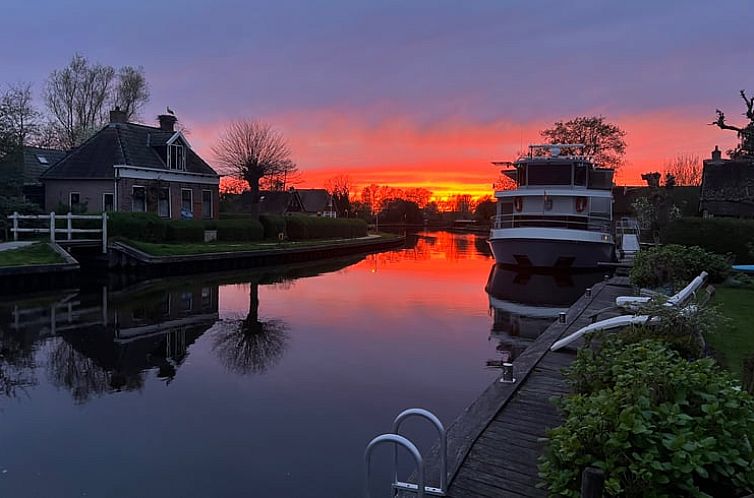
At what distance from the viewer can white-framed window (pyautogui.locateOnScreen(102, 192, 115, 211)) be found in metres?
28.7

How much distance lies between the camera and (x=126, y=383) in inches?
334

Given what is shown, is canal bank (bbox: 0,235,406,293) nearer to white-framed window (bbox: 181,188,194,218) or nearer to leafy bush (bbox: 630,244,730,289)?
white-framed window (bbox: 181,188,194,218)

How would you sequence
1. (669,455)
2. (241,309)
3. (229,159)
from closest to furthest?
(669,455) → (241,309) → (229,159)

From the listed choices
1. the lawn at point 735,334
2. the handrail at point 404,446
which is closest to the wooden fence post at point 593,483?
the handrail at point 404,446

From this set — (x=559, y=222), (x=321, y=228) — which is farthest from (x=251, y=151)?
(x=559, y=222)

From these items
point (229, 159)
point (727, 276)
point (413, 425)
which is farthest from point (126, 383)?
point (229, 159)

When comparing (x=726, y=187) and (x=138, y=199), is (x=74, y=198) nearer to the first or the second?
(x=138, y=199)

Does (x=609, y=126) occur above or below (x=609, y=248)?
above

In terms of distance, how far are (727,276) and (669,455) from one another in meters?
12.9

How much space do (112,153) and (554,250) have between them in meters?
22.1

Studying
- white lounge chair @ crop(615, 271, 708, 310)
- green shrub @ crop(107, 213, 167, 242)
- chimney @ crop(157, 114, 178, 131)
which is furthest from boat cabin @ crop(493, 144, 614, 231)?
chimney @ crop(157, 114, 178, 131)

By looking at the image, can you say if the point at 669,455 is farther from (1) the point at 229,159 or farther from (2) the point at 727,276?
(1) the point at 229,159

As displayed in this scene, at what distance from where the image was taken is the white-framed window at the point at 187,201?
32.1 metres

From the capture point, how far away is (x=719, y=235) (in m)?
18.2
